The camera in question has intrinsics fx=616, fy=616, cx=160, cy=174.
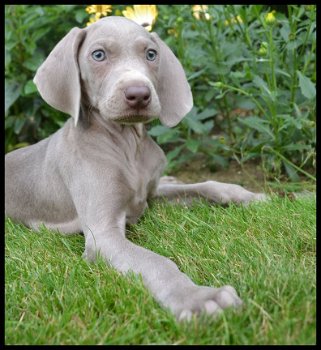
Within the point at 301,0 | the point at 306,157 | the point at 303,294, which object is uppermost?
the point at 301,0

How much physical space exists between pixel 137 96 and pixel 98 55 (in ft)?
1.48

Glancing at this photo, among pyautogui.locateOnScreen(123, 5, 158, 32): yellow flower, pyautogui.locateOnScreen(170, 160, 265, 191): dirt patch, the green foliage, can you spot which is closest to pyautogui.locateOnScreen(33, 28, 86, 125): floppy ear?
pyautogui.locateOnScreen(123, 5, 158, 32): yellow flower

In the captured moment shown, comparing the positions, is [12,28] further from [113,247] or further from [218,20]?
[113,247]

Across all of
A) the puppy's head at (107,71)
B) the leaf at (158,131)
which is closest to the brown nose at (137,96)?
the puppy's head at (107,71)

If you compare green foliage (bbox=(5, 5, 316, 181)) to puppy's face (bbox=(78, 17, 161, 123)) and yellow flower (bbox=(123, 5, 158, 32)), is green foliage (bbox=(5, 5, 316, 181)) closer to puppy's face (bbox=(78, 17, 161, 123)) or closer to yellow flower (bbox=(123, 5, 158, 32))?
yellow flower (bbox=(123, 5, 158, 32))

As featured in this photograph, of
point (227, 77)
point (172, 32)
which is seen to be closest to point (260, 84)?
point (227, 77)

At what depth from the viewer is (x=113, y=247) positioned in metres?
3.29

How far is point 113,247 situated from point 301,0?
2.47 m

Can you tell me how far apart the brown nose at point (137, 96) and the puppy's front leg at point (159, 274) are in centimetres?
70

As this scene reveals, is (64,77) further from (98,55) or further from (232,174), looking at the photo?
(232,174)

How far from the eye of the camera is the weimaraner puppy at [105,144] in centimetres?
346

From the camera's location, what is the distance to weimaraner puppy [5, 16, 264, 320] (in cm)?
346

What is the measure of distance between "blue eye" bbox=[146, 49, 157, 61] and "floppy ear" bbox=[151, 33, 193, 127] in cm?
17

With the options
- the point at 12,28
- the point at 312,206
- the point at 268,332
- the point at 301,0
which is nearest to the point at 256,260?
the point at 268,332
